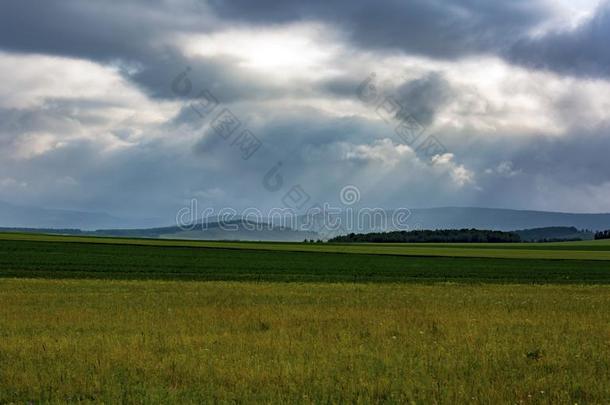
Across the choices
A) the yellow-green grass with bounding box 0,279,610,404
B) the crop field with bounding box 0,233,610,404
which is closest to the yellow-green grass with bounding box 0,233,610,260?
the crop field with bounding box 0,233,610,404

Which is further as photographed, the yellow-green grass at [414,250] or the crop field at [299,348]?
the yellow-green grass at [414,250]

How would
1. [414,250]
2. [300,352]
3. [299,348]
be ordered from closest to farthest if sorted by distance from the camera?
1. [300,352]
2. [299,348]
3. [414,250]

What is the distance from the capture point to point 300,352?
15578 millimetres

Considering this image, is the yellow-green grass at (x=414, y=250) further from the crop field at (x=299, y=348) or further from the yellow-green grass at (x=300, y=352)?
the yellow-green grass at (x=300, y=352)

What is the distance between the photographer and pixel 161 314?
22969 mm

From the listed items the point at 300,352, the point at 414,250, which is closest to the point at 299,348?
the point at 300,352

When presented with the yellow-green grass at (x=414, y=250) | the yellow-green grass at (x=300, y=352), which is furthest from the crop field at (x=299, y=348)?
the yellow-green grass at (x=414, y=250)

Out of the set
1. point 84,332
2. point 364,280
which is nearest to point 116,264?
point 364,280

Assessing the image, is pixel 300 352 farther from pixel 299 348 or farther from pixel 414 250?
pixel 414 250

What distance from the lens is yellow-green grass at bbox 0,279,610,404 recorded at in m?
12.0

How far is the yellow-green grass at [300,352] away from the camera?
12008 millimetres

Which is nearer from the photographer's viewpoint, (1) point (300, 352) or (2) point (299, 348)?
(1) point (300, 352)

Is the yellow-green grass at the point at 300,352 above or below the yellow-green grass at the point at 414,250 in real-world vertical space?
below

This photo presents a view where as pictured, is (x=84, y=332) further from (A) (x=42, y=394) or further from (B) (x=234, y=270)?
(B) (x=234, y=270)
